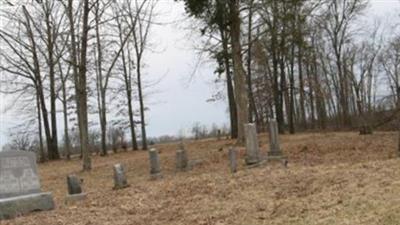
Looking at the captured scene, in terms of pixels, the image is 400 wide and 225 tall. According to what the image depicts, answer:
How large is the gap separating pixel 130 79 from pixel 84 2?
1831 centimetres

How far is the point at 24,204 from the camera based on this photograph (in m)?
12.3

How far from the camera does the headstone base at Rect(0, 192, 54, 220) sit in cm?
1199

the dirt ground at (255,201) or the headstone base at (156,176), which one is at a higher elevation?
the headstone base at (156,176)

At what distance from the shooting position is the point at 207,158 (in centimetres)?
2147

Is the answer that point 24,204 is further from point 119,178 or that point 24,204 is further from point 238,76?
point 238,76

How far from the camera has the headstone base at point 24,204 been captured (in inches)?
472

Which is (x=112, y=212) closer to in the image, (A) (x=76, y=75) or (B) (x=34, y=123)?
(A) (x=76, y=75)

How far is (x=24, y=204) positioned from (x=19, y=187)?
0.62 meters

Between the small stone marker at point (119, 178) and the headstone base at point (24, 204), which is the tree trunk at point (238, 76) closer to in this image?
the small stone marker at point (119, 178)

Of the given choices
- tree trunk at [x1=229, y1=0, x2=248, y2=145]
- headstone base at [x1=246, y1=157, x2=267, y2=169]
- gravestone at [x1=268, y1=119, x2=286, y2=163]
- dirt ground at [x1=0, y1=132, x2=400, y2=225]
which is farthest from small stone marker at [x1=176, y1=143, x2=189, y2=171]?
tree trunk at [x1=229, y1=0, x2=248, y2=145]

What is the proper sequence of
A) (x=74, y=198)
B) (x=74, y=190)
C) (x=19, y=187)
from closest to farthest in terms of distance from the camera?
(x=19, y=187)
(x=74, y=198)
(x=74, y=190)

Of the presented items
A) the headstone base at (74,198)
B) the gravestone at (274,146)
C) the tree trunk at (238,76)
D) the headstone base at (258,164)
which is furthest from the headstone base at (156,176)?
the tree trunk at (238,76)

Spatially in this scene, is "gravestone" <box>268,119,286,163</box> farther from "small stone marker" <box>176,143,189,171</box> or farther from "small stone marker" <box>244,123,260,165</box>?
"small stone marker" <box>176,143,189,171</box>

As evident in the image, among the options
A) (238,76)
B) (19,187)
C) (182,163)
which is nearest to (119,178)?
(19,187)
